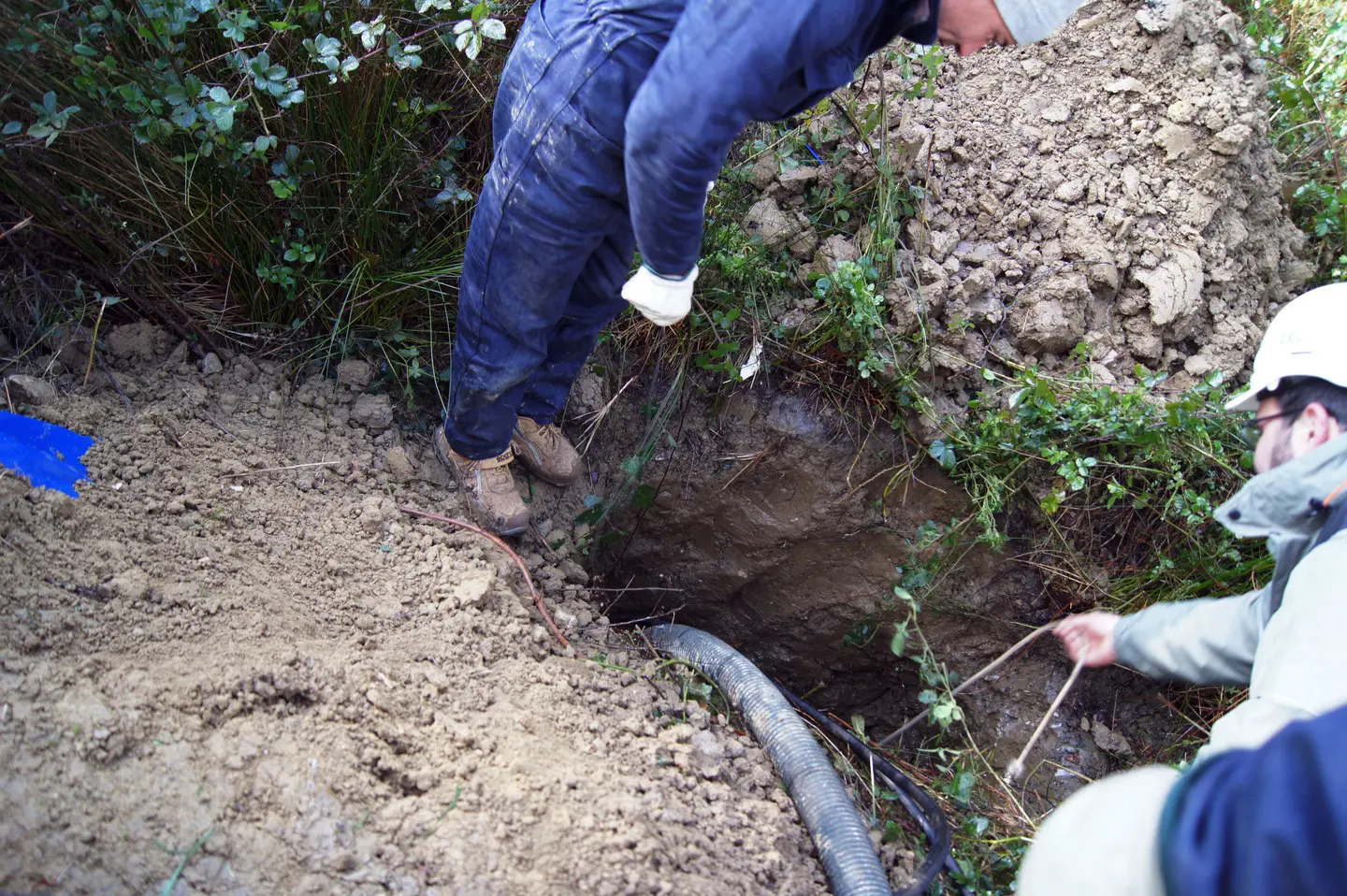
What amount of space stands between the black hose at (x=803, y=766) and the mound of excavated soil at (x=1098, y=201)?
3.74ft

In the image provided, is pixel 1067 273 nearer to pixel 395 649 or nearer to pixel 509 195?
pixel 509 195

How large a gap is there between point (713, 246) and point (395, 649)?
1.52 meters

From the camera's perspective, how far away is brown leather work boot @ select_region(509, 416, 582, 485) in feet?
8.24

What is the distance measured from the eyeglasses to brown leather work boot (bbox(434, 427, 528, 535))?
1792 mm

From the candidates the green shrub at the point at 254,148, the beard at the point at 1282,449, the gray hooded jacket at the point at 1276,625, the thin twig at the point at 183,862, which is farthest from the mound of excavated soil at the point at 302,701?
the beard at the point at 1282,449

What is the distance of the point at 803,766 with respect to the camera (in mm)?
1946

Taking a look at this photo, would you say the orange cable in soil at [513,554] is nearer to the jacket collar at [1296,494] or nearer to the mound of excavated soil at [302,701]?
the mound of excavated soil at [302,701]

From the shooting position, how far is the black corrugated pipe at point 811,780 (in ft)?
5.74

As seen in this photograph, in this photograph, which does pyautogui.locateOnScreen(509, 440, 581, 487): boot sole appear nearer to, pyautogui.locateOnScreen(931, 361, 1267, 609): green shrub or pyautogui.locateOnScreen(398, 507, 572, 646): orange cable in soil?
pyautogui.locateOnScreen(398, 507, 572, 646): orange cable in soil

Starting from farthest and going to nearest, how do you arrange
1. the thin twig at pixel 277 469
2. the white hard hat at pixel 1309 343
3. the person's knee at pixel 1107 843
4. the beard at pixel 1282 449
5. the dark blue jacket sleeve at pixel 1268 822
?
the thin twig at pixel 277 469 → the beard at pixel 1282 449 → the white hard hat at pixel 1309 343 → the person's knee at pixel 1107 843 → the dark blue jacket sleeve at pixel 1268 822

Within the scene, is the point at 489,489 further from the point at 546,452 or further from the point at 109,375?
the point at 109,375

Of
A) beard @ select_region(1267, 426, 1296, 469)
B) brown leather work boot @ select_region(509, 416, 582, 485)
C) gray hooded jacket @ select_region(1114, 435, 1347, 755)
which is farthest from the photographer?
brown leather work boot @ select_region(509, 416, 582, 485)

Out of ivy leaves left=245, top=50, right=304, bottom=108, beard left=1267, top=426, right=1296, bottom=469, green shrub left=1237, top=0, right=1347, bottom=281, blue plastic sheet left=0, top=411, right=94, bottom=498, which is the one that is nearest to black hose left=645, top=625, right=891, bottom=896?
beard left=1267, top=426, right=1296, bottom=469

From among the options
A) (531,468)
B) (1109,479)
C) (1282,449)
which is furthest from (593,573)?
(1282,449)
